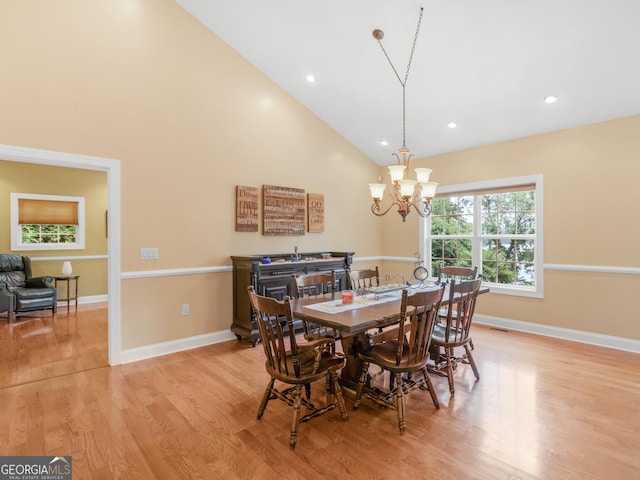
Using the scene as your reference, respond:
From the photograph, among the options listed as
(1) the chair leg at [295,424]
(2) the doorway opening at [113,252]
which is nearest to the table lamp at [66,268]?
(2) the doorway opening at [113,252]

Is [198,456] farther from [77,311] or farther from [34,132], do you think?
[77,311]

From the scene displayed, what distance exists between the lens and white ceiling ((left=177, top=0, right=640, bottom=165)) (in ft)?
9.85

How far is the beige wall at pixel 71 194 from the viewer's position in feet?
19.2

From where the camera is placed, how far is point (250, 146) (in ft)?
14.6

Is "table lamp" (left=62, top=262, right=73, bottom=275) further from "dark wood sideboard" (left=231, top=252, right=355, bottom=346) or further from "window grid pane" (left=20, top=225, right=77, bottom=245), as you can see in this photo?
"dark wood sideboard" (left=231, top=252, right=355, bottom=346)

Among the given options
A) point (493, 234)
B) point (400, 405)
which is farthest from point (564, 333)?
point (400, 405)

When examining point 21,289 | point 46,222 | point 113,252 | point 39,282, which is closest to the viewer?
point 113,252

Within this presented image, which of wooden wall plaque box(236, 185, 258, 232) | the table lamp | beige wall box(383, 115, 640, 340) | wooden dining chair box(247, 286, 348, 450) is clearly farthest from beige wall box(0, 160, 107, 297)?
beige wall box(383, 115, 640, 340)

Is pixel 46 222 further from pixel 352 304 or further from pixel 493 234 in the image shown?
pixel 493 234

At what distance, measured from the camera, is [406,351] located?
2582 mm

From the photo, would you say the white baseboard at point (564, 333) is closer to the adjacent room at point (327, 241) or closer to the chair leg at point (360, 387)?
the adjacent room at point (327, 241)

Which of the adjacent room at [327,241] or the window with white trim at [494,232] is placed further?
the window with white trim at [494,232]

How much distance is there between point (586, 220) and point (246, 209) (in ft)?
13.8

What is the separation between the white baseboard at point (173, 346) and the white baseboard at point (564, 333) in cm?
364
